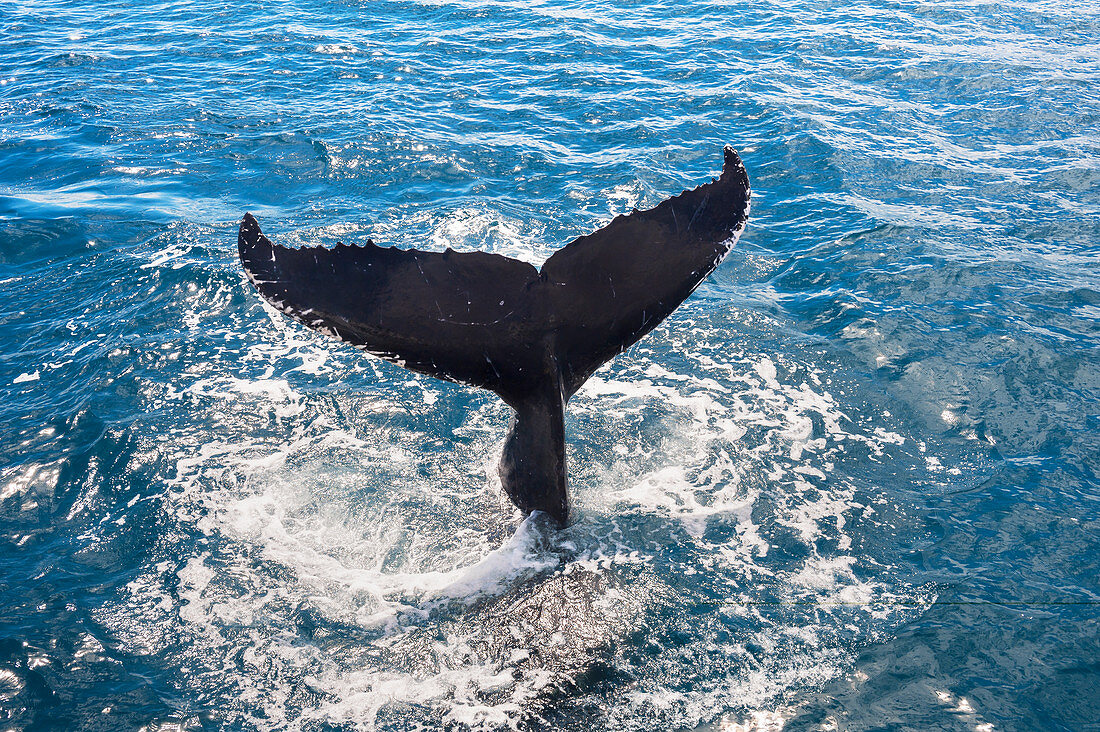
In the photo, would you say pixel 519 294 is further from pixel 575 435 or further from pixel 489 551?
pixel 575 435

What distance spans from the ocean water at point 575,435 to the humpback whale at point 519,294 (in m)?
1.55

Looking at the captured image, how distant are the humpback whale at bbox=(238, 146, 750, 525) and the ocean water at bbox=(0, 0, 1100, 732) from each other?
1.55 meters

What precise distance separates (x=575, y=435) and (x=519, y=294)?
108 inches

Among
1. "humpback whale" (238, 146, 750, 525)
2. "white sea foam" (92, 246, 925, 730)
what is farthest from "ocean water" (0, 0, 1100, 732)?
"humpback whale" (238, 146, 750, 525)

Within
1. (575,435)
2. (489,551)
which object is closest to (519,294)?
(489,551)

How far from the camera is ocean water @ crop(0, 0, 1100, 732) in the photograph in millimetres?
5367

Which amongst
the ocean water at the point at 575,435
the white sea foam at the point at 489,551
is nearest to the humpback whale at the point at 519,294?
the white sea foam at the point at 489,551

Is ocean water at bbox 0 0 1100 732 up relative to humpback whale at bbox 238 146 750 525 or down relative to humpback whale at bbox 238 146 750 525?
down

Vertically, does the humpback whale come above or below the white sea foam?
above

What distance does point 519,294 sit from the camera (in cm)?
A: 518

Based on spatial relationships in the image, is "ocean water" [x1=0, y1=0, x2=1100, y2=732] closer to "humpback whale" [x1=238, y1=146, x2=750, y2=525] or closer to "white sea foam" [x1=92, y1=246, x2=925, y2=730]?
"white sea foam" [x1=92, y1=246, x2=925, y2=730]

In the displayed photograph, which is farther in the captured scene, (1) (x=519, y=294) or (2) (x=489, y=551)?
(2) (x=489, y=551)

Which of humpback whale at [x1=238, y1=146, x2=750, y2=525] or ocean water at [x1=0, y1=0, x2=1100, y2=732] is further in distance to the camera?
ocean water at [x1=0, y1=0, x2=1100, y2=732]

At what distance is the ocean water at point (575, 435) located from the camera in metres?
5.37
